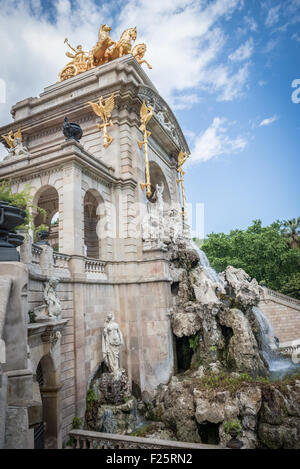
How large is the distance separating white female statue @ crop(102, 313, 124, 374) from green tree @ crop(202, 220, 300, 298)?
74.3 ft

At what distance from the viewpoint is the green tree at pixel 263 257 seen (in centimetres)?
3144

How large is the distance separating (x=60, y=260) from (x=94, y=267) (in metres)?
2.34

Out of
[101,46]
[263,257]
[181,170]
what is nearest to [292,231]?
[263,257]

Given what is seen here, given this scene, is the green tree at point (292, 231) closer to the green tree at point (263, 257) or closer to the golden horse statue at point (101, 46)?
the green tree at point (263, 257)

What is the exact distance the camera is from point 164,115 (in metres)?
20.5

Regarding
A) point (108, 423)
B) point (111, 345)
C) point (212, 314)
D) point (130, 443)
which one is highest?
point (212, 314)

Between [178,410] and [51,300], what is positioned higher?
[51,300]

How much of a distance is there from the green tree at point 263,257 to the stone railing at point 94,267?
2195cm

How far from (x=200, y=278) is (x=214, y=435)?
687cm

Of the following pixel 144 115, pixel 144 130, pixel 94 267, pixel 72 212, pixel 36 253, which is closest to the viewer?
pixel 36 253

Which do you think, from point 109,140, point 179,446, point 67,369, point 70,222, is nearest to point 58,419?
point 67,369

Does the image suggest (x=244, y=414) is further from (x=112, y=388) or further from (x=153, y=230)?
(x=153, y=230)

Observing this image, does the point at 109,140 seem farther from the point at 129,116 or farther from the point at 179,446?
the point at 179,446

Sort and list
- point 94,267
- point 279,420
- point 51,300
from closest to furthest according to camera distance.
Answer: point 51,300 < point 279,420 < point 94,267
